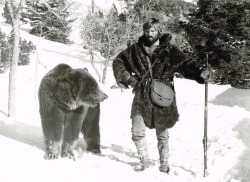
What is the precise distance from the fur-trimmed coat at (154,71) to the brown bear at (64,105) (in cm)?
65

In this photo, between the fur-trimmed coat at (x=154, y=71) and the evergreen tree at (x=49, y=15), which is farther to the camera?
the evergreen tree at (x=49, y=15)

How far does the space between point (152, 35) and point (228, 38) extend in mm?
17762

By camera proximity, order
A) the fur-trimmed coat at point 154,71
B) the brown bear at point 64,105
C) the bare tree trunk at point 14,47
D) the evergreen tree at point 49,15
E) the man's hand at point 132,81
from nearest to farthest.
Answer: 1. the fur-trimmed coat at point 154,71
2. the man's hand at point 132,81
3. the brown bear at point 64,105
4. the bare tree trunk at point 14,47
5. the evergreen tree at point 49,15

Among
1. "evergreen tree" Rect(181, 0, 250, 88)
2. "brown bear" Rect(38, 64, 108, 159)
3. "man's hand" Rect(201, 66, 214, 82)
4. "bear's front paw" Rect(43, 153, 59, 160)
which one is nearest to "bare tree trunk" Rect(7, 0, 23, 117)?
"brown bear" Rect(38, 64, 108, 159)

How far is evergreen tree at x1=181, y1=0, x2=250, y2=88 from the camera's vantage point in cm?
2078

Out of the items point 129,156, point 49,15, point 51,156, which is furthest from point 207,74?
point 49,15

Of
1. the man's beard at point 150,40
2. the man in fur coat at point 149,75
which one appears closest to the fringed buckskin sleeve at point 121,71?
the man in fur coat at point 149,75

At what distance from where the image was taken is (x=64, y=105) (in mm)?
4840

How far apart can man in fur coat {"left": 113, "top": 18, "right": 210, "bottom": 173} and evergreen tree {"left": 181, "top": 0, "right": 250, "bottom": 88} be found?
1672 centimetres

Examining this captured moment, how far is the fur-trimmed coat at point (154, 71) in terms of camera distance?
4355mm

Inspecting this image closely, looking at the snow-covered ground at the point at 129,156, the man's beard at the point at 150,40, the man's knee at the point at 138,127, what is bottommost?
the snow-covered ground at the point at 129,156

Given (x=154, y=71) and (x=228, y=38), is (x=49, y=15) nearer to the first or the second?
(x=154, y=71)

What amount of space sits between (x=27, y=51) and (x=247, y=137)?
18396 millimetres

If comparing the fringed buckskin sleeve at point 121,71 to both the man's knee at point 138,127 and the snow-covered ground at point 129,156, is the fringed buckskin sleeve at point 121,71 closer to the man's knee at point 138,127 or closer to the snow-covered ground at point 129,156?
the man's knee at point 138,127
